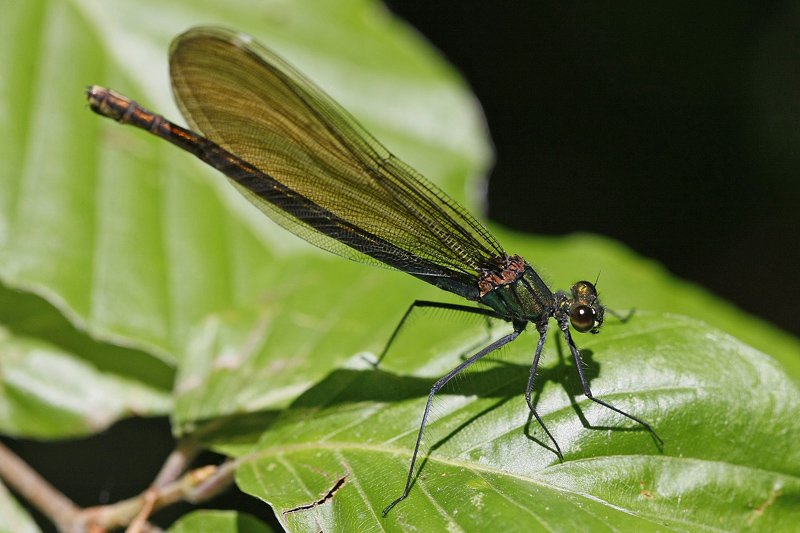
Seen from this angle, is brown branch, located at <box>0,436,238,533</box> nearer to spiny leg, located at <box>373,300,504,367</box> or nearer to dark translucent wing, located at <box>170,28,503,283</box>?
spiny leg, located at <box>373,300,504,367</box>

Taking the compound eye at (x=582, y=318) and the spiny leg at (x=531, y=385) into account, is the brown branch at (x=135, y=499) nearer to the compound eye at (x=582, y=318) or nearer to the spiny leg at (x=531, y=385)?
the spiny leg at (x=531, y=385)

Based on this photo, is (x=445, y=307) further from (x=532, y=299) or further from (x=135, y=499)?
(x=135, y=499)

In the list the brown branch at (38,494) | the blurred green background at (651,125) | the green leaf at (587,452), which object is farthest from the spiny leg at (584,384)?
the blurred green background at (651,125)

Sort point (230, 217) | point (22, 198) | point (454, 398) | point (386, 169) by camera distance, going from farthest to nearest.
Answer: point (230, 217), point (22, 198), point (386, 169), point (454, 398)

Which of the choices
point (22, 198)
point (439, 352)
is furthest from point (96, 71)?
point (439, 352)

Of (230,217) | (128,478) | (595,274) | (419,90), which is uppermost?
(419,90)

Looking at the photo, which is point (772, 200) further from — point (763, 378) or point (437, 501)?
point (437, 501)

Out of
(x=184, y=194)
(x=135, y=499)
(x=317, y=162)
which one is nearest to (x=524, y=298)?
(x=317, y=162)
